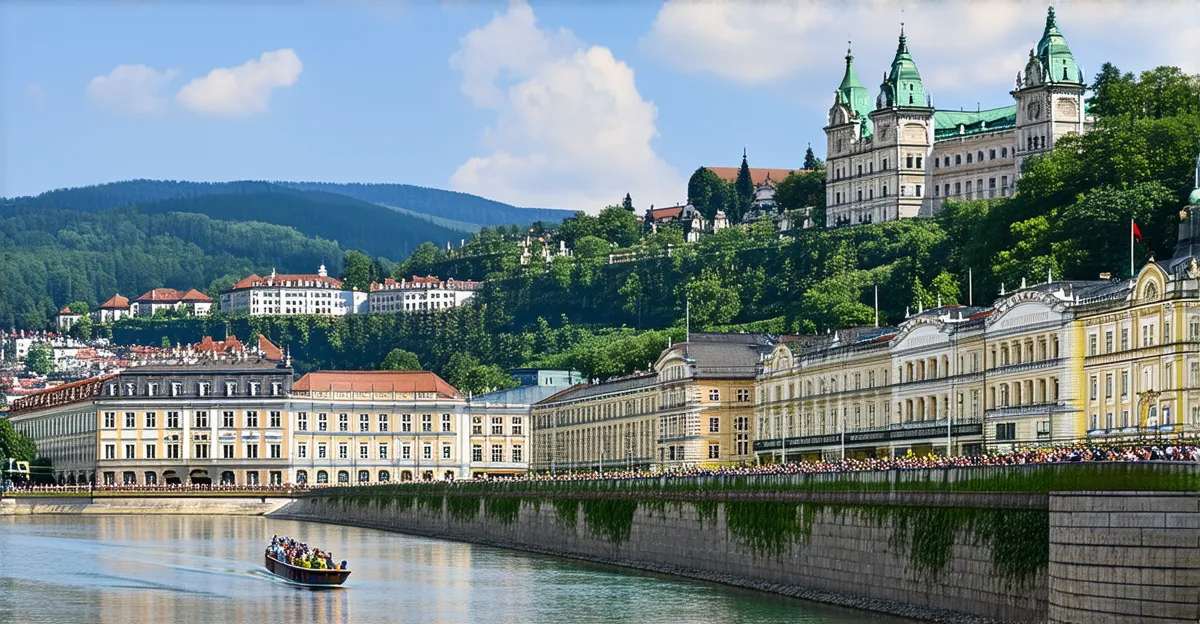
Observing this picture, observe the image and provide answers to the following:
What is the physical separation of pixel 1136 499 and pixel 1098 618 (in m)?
2.74

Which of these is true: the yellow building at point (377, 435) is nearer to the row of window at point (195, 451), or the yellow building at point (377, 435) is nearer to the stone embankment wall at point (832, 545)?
the row of window at point (195, 451)

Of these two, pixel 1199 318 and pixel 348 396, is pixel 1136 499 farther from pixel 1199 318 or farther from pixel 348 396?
pixel 348 396

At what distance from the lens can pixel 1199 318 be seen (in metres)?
80.5

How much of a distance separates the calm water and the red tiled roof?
70013 millimetres

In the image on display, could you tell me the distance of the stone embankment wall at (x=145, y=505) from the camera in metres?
160

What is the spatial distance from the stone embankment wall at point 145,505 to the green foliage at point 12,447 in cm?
2155

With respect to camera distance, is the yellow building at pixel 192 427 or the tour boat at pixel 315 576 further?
the yellow building at pixel 192 427

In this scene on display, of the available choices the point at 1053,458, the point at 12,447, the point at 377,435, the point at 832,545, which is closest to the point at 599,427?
the point at 377,435

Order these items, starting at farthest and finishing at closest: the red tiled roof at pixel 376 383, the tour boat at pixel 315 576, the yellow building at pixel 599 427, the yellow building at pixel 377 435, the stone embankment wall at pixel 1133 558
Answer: the red tiled roof at pixel 376 383 < the yellow building at pixel 377 435 < the yellow building at pixel 599 427 < the tour boat at pixel 315 576 < the stone embankment wall at pixel 1133 558

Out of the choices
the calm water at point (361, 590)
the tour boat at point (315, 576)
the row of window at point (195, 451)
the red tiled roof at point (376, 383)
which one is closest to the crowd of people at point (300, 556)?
the tour boat at point (315, 576)

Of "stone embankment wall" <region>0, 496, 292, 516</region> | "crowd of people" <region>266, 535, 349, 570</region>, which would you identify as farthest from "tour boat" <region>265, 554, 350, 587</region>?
"stone embankment wall" <region>0, 496, 292, 516</region>

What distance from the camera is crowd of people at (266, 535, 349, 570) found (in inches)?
3354

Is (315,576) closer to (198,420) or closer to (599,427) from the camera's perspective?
(599,427)

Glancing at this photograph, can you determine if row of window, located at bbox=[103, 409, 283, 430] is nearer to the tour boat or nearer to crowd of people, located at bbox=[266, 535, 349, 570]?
crowd of people, located at bbox=[266, 535, 349, 570]
